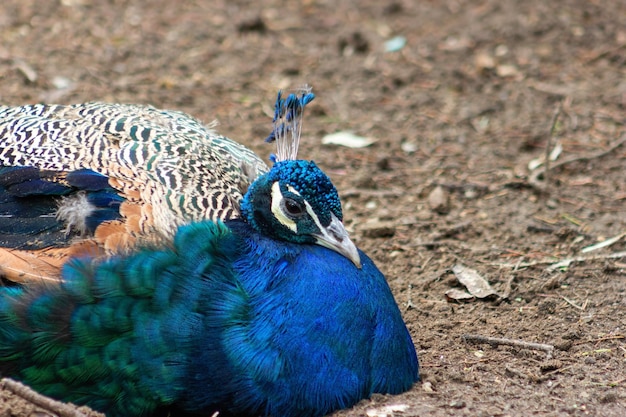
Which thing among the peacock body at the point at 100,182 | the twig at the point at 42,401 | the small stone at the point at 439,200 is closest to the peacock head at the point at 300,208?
the peacock body at the point at 100,182

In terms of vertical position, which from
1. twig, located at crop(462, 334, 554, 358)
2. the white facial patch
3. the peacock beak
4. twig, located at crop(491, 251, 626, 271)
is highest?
the white facial patch

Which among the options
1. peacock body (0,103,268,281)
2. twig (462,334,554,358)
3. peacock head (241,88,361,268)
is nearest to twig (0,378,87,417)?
peacock body (0,103,268,281)

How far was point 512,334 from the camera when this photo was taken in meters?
3.76

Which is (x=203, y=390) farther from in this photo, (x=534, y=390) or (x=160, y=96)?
(x=160, y=96)

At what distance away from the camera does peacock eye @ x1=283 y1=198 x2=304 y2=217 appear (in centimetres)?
325

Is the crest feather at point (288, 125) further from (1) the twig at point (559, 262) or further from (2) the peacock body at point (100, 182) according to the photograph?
(1) the twig at point (559, 262)

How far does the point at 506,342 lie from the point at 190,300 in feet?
4.39

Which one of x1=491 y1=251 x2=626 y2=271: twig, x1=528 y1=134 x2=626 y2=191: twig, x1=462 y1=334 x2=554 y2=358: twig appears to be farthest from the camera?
x1=528 y1=134 x2=626 y2=191: twig

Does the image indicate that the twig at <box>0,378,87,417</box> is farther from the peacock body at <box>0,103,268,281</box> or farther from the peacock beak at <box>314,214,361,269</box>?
the peacock beak at <box>314,214,361,269</box>

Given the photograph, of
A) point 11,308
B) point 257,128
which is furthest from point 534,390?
point 257,128

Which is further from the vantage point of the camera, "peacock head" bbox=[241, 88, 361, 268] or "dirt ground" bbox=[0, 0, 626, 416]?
"dirt ground" bbox=[0, 0, 626, 416]

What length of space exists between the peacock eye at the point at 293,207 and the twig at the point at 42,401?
3.23 feet

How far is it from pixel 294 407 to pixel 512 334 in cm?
116

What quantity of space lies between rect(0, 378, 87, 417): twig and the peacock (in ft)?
0.63
